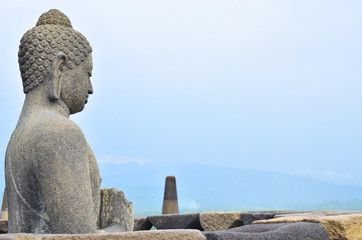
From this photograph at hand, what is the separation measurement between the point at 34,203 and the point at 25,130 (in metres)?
0.45

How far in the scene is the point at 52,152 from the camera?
2.71m

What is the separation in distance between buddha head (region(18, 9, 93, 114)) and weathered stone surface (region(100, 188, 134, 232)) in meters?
0.63

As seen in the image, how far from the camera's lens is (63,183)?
269 cm

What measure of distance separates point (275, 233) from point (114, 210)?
3.57 ft

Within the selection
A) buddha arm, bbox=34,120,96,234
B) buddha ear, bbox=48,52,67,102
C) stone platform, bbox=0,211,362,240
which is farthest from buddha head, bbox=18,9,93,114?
stone platform, bbox=0,211,362,240

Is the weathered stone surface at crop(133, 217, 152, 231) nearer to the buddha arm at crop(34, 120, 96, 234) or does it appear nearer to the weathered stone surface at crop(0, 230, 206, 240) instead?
the buddha arm at crop(34, 120, 96, 234)

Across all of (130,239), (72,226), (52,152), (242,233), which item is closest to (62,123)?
(52,152)

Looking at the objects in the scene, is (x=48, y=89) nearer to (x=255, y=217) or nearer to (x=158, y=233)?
(x=158, y=233)

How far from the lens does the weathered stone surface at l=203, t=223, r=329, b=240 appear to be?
2693mm

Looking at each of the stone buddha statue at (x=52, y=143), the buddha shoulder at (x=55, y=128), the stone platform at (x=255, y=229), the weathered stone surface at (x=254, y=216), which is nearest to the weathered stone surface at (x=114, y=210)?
the stone buddha statue at (x=52, y=143)

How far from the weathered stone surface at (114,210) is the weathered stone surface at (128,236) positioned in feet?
2.85

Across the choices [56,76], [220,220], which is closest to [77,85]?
[56,76]

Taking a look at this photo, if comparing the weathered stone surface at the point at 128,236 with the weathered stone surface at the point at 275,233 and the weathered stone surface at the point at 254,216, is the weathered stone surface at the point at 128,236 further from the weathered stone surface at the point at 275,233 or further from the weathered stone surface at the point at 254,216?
the weathered stone surface at the point at 254,216

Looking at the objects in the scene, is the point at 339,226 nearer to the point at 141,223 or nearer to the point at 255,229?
the point at 255,229
